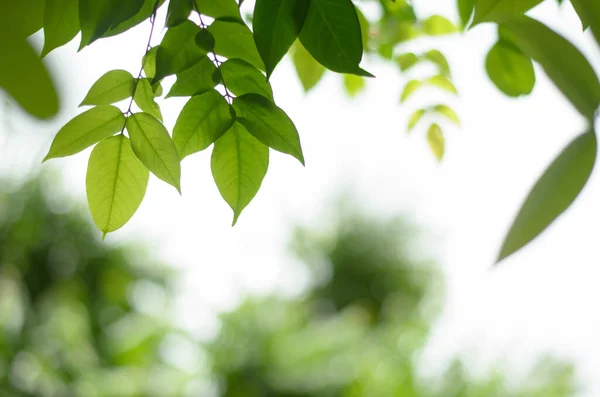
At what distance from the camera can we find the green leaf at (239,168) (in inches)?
5.7

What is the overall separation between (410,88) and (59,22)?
237 mm

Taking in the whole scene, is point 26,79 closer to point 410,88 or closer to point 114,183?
point 114,183

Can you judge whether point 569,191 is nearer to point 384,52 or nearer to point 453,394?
point 384,52

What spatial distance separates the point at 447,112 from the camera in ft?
1.10

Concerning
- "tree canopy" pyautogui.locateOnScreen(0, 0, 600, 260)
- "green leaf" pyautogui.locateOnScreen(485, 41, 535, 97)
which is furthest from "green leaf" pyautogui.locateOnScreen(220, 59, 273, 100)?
"green leaf" pyautogui.locateOnScreen(485, 41, 535, 97)

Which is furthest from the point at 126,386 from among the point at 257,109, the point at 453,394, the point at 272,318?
the point at 257,109

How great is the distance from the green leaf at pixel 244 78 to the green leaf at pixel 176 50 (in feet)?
0.04

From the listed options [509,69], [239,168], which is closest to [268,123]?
[239,168]

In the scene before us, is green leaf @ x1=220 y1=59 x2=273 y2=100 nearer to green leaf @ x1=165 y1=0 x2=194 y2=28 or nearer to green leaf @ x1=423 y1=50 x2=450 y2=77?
green leaf @ x1=165 y1=0 x2=194 y2=28

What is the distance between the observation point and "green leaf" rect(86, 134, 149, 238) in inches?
5.9

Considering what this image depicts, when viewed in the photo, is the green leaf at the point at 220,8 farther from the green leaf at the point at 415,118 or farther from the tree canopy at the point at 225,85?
the green leaf at the point at 415,118

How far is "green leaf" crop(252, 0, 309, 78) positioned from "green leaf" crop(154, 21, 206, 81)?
0.03 m

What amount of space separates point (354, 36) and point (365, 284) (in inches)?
102

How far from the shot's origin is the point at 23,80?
0.23 feet
